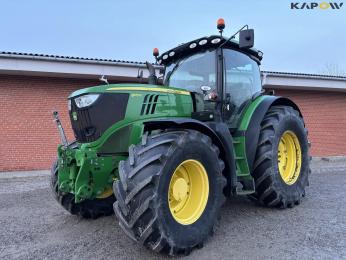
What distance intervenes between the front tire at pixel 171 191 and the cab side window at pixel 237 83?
121 centimetres

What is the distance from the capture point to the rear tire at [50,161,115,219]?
455 cm

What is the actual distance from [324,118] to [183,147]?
45.1 ft

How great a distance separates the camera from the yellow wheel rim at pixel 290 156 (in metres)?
5.43

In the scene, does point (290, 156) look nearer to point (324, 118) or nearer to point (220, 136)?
point (220, 136)

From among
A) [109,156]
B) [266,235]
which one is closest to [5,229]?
[109,156]

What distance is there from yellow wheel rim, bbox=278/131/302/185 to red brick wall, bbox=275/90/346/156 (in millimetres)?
9389

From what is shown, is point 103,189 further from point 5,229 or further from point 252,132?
point 252,132

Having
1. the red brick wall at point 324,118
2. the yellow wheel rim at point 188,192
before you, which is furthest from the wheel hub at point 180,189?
the red brick wall at point 324,118

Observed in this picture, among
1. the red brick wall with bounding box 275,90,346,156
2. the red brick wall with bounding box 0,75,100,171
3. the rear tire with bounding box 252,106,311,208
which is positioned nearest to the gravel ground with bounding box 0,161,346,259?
the rear tire with bounding box 252,106,311,208

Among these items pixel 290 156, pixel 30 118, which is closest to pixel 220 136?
pixel 290 156

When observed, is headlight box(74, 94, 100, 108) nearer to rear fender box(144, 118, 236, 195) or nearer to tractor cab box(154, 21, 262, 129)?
rear fender box(144, 118, 236, 195)

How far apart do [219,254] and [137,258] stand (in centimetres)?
77

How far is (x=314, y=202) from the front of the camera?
546 cm

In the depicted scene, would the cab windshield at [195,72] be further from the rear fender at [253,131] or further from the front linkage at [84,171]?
the front linkage at [84,171]
